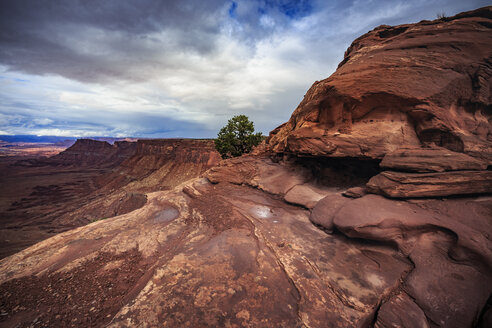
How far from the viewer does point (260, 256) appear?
6188 mm

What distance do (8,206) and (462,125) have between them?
230 ft

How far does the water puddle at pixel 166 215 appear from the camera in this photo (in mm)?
9617

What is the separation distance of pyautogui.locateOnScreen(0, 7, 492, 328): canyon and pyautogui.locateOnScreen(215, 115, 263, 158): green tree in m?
9.52

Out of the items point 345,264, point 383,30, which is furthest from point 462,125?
point 345,264

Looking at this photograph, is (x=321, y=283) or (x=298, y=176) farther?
(x=298, y=176)

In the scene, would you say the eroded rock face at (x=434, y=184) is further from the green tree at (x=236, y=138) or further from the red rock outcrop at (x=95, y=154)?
the red rock outcrop at (x=95, y=154)

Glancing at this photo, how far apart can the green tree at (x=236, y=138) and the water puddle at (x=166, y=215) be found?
41.7 ft

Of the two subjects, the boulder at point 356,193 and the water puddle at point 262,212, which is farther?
the water puddle at point 262,212

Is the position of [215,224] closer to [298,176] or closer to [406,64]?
[298,176]

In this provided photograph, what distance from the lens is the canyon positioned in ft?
14.7

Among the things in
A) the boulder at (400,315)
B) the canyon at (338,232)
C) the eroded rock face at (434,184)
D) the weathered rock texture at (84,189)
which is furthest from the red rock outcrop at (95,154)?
the boulder at (400,315)

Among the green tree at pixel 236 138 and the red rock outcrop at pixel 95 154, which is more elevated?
the green tree at pixel 236 138

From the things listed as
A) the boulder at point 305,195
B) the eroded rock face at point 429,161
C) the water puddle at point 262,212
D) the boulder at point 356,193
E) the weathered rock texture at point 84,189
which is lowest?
the weathered rock texture at point 84,189

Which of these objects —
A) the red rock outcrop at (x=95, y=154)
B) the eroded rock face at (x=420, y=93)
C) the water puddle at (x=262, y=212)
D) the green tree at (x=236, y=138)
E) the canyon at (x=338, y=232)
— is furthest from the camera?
the red rock outcrop at (x=95, y=154)
